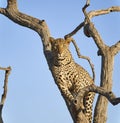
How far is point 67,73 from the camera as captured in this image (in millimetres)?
9484

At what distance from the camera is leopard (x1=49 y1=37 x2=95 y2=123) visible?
910 cm

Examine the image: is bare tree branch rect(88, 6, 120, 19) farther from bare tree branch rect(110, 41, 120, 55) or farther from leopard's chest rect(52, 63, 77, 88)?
leopard's chest rect(52, 63, 77, 88)

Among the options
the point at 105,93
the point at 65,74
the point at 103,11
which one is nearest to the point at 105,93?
the point at 105,93

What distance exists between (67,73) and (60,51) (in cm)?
46

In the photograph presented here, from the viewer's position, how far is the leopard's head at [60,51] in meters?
9.27

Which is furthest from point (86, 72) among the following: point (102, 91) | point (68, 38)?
point (102, 91)

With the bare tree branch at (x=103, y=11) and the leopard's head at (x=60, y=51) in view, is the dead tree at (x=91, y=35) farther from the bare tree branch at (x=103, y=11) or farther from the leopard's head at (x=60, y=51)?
the leopard's head at (x=60, y=51)

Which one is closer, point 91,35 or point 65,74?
point 91,35

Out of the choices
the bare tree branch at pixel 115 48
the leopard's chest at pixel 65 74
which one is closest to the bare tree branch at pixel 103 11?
the bare tree branch at pixel 115 48

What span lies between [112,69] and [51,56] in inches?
47.6

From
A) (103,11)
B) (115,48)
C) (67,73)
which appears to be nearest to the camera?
(115,48)

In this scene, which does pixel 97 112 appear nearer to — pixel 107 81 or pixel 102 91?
pixel 107 81

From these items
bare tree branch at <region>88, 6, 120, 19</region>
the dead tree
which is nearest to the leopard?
the dead tree

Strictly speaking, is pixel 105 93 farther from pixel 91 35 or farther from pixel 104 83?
pixel 91 35
